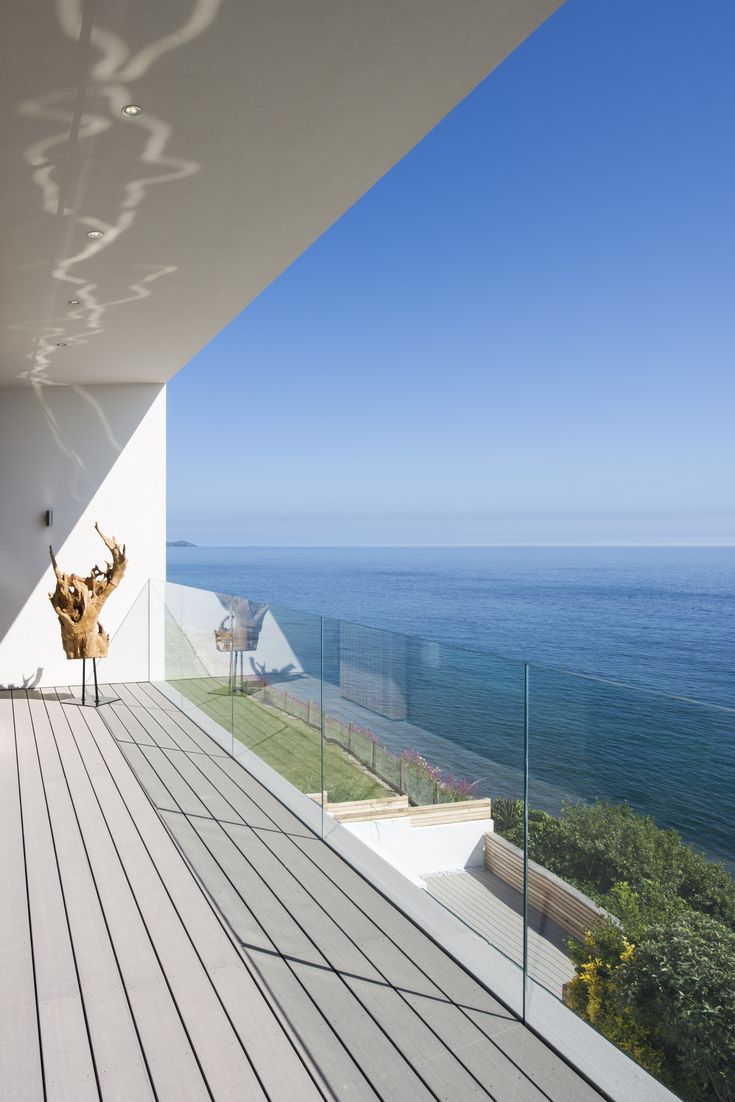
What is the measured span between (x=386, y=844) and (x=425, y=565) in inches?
2933

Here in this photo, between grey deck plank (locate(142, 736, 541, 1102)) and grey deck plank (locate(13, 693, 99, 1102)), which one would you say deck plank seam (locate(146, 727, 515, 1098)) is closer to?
grey deck plank (locate(142, 736, 541, 1102))

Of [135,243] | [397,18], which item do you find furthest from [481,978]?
[135,243]

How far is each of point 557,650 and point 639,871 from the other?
140ft

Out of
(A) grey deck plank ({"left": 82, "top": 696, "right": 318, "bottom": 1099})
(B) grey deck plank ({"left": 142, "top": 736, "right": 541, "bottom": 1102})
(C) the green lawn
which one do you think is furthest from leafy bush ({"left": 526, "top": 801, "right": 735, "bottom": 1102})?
(C) the green lawn

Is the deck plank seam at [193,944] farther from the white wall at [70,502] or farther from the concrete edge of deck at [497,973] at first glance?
the white wall at [70,502]

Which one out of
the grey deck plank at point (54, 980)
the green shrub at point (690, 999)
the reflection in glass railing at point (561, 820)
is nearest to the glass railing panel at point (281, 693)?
the reflection in glass railing at point (561, 820)

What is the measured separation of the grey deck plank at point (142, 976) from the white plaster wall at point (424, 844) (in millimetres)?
890

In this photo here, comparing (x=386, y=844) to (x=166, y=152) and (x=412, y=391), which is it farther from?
(x=412, y=391)

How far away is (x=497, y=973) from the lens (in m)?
2.37

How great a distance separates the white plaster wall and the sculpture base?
12.0 feet

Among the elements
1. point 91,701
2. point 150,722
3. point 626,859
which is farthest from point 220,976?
point 91,701

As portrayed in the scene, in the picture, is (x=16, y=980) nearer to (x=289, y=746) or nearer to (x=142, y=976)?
(x=142, y=976)

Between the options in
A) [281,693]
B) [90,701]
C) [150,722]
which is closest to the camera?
[281,693]

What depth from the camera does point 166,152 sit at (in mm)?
2939
